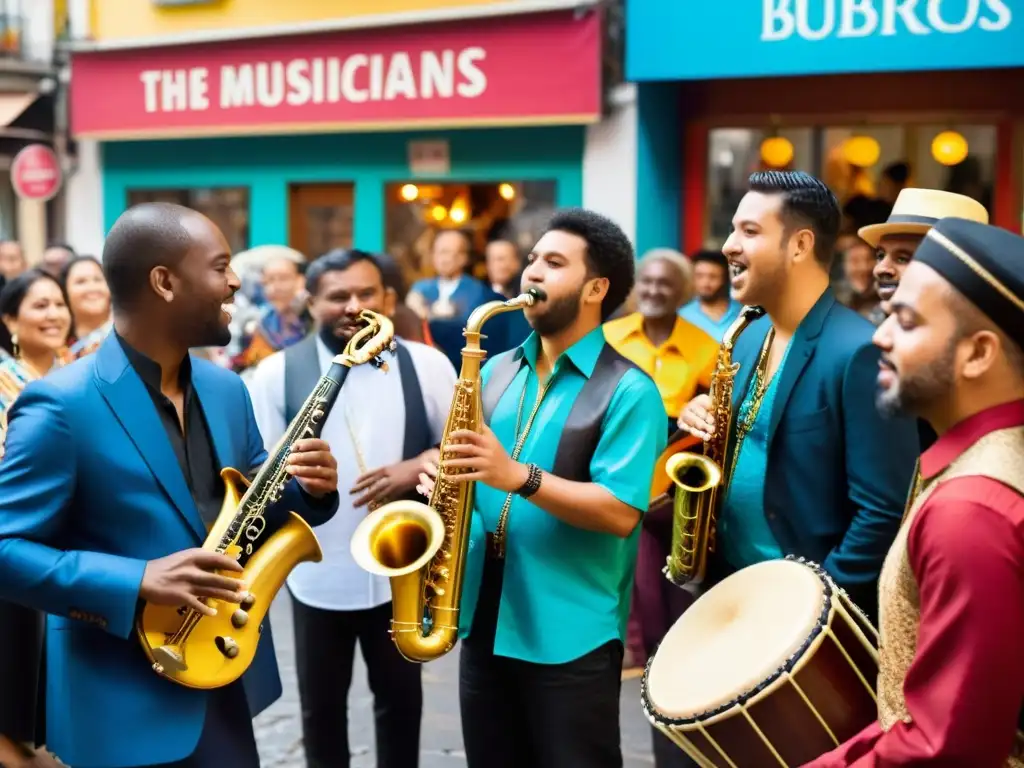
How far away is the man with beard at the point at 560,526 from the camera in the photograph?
3.66m

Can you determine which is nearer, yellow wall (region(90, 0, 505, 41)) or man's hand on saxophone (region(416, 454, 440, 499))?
man's hand on saxophone (region(416, 454, 440, 499))

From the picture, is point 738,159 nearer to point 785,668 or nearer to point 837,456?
point 837,456

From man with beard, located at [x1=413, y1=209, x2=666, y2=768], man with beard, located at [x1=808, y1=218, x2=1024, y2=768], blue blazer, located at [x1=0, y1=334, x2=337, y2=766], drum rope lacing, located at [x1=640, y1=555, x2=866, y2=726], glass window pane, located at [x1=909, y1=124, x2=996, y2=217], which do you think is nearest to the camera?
man with beard, located at [x1=808, y1=218, x2=1024, y2=768]

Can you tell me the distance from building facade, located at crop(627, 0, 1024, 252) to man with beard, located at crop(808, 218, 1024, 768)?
7.82 m

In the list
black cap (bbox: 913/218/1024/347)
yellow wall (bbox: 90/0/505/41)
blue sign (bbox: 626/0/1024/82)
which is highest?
yellow wall (bbox: 90/0/505/41)

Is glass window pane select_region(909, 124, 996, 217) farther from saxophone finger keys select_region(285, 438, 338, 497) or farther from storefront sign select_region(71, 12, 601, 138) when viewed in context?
saxophone finger keys select_region(285, 438, 338, 497)

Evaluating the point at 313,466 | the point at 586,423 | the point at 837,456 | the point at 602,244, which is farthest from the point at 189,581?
the point at 837,456

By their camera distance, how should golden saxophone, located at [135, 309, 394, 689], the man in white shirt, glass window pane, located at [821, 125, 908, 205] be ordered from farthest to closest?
1. glass window pane, located at [821, 125, 908, 205]
2. the man in white shirt
3. golden saxophone, located at [135, 309, 394, 689]

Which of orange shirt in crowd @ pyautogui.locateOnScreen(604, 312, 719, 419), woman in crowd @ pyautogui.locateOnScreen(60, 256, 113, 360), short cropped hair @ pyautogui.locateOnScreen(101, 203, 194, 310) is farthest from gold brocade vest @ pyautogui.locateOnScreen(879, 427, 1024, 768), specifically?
woman in crowd @ pyautogui.locateOnScreen(60, 256, 113, 360)

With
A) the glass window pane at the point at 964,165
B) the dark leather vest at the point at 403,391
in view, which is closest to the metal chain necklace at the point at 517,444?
the dark leather vest at the point at 403,391

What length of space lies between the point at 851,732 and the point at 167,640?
163 cm

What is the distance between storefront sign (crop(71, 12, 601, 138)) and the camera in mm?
11320

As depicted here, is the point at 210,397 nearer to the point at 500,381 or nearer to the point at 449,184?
the point at 500,381

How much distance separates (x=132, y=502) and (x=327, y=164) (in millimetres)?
10562
